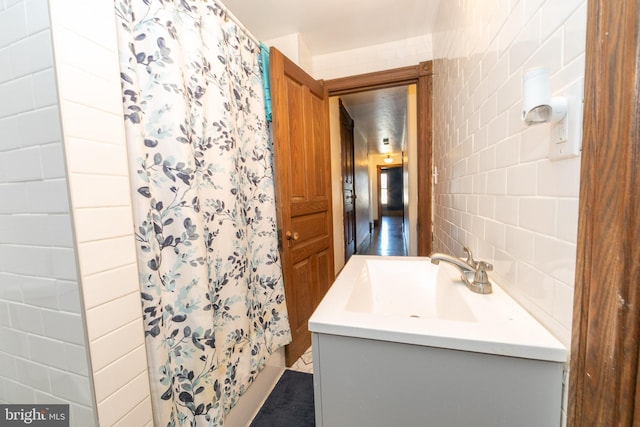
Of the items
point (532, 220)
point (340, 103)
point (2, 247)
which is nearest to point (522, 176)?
point (532, 220)

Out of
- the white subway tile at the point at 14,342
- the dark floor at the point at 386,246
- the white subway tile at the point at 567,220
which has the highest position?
the white subway tile at the point at 567,220

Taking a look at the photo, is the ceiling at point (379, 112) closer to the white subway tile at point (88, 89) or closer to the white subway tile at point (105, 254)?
the white subway tile at point (88, 89)

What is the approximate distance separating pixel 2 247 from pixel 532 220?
1.47 m

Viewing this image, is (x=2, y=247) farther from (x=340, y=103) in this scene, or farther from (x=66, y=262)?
(x=340, y=103)

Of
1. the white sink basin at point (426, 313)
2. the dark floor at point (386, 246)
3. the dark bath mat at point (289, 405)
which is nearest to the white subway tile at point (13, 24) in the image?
the white sink basin at point (426, 313)

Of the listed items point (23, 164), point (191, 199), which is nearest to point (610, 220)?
point (191, 199)

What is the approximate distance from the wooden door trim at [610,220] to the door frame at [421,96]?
1.69 m

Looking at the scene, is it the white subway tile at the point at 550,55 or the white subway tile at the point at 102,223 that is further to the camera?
the white subway tile at the point at 102,223

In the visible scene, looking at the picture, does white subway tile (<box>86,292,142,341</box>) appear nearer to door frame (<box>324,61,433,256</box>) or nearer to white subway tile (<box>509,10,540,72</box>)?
white subway tile (<box>509,10,540,72</box>)

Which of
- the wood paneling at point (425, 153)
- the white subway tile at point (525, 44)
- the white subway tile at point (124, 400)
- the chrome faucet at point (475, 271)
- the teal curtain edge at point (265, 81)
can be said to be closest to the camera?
the white subway tile at point (525, 44)

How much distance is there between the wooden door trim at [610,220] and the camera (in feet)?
1.14

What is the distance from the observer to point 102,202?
670 millimetres

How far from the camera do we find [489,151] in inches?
32.4

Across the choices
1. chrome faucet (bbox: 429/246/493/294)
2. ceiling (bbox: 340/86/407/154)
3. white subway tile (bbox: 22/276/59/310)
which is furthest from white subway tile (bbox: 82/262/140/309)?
ceiling (bbox: 340/86/407/154)
